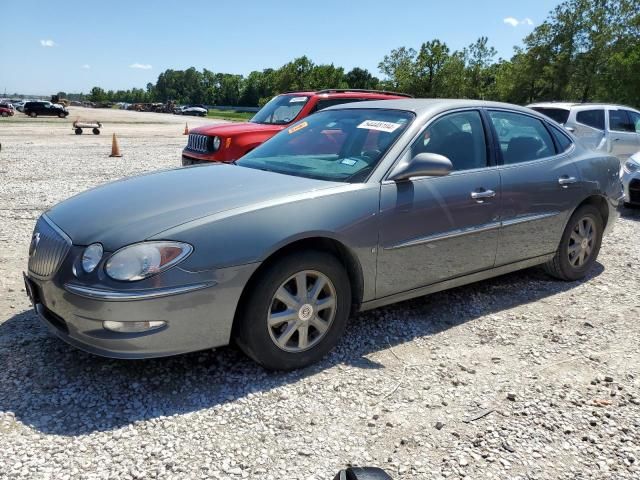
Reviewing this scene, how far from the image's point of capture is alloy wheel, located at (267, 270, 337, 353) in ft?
10.1

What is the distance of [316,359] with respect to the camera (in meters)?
3.29

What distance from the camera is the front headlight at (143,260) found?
2.69 metres

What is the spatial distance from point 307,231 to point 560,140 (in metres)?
2.98

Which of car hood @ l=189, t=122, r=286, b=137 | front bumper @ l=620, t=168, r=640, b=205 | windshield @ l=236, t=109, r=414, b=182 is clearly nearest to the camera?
windshield @ l=236, t=109, r=414, b=182

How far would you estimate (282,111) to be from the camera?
9.54 meters

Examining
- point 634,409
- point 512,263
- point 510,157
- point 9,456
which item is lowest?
point 9,456

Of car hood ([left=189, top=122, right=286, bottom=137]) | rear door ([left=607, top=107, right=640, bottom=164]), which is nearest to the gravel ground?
car hood ([left=189, top=122, right=286, bottom=137])

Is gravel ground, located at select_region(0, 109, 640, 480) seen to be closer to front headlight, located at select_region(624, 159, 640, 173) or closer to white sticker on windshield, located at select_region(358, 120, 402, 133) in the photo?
white sticker on windshield, located at select_region(358, 120, 402, 133)

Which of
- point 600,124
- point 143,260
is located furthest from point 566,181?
point 600,124

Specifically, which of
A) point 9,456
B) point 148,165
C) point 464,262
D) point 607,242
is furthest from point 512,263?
point 148,165

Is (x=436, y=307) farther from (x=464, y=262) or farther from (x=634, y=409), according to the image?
(x=634, y=409)

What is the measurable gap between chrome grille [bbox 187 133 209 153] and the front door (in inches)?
213

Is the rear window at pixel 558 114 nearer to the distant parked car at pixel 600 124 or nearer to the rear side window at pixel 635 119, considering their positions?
the distant parked car at pixel 600 124

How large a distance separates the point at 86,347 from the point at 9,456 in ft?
1.95
